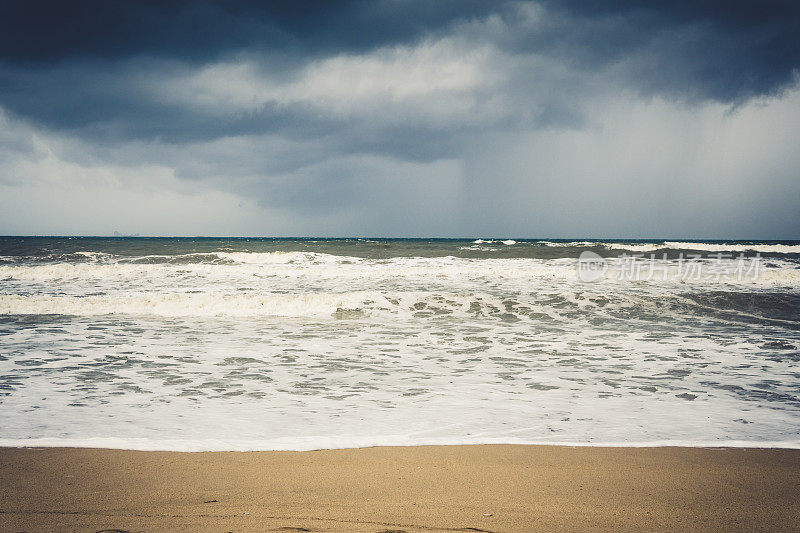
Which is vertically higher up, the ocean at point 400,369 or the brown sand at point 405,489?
the brown sand at point 405,489

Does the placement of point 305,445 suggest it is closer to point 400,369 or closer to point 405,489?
point 405,489

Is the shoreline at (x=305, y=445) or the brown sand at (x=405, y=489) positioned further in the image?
the shoreline at (x=305, y=445)

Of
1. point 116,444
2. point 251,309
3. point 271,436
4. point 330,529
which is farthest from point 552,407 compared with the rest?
point 251,309

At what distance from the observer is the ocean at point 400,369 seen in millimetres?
4289

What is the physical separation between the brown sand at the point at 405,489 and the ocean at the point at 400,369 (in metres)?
0.32

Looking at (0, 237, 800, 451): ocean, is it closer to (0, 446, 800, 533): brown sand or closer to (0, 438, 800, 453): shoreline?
(0, 438, 800, 453): shoreline

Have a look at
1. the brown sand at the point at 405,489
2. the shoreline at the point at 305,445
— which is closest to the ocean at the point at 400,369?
the shoreline at the point at 305,445

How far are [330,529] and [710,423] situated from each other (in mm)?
3695

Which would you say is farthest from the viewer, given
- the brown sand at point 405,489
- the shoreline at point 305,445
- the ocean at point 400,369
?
the ocean at point 400,369

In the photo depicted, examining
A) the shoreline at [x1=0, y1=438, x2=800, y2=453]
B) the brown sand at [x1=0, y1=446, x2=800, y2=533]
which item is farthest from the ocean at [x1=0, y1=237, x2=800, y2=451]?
the brown sand at [x1=0, y1=446, x2=800, y2=533]

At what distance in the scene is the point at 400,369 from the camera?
6.75 m

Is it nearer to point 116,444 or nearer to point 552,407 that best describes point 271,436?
point 116,444

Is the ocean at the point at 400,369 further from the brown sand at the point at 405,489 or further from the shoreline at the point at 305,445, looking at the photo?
the brown sand at the point at 405,489

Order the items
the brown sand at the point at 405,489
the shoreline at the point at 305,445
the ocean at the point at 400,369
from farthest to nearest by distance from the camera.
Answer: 1. the ocean at the point at 400,369
2. the shoreline at the point at 305,445
3. the brown sand at the point at 405,489
